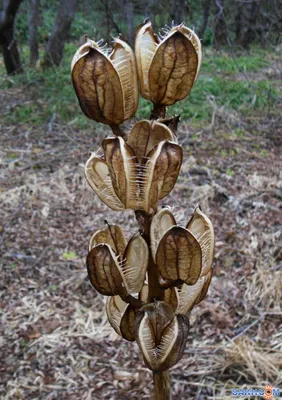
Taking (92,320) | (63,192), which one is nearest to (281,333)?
A: (92,320)

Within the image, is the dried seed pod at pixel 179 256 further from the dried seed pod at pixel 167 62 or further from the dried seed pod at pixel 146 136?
the dried seed pod at pixel 167 62

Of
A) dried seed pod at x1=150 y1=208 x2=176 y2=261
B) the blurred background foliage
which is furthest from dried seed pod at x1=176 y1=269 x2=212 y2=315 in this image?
the blurred background foliage

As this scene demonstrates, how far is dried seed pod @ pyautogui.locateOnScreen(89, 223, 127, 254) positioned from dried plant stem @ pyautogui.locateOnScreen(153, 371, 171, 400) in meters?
0.28

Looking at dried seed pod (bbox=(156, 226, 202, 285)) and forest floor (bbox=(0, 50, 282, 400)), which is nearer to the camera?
dried seed pod (bbox=(156, 226, 202, 285))

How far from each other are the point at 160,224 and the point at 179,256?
89 mm

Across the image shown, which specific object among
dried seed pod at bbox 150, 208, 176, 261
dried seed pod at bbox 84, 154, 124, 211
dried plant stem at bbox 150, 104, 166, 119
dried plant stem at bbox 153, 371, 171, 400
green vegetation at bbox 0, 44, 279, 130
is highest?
dried plant stem at bbox 150, 104, 166, 119

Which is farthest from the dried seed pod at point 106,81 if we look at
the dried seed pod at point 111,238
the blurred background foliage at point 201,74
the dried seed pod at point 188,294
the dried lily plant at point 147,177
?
the blurred background foliage at point 201,74

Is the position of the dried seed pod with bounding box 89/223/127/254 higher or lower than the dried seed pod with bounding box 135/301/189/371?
higher

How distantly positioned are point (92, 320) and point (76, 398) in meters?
0.57

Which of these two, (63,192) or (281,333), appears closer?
(281,333)

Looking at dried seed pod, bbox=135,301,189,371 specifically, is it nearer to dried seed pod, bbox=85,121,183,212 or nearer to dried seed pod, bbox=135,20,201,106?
dried seed pod, bbox=85,121,183,212

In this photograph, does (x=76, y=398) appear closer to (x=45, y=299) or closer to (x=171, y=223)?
(x=45, y=299)

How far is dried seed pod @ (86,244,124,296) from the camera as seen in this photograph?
0.95 metres

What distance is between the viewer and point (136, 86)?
95cm
